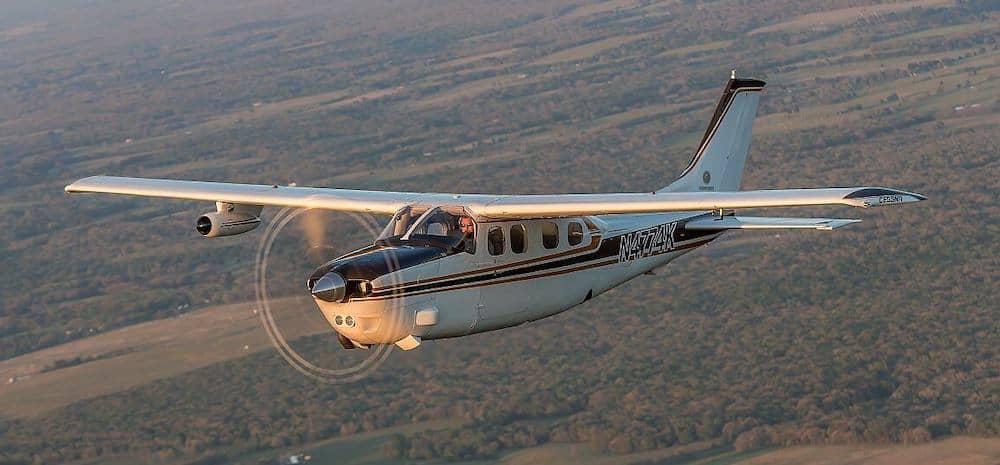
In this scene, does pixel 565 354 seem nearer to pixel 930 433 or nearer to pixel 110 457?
pixel 930 433

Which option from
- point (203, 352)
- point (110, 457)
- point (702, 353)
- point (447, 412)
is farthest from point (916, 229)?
point (110, 457)

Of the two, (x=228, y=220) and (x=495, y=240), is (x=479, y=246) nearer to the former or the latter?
(x=495, y=240)

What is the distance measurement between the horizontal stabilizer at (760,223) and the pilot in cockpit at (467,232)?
831cm

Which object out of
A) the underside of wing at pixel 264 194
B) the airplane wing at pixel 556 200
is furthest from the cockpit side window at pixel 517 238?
the underside of wing at pixel 264 194

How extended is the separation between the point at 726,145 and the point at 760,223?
20.1 ft

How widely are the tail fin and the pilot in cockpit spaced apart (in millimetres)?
11998

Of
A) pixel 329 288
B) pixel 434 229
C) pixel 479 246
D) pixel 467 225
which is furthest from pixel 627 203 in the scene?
pixel 329 288

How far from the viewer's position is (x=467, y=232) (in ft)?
103

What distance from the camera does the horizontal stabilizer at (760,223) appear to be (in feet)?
115

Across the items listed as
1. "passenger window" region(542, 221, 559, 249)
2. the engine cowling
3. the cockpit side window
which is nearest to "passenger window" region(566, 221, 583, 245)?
"passenger window" region(542, 221, 559, 249)

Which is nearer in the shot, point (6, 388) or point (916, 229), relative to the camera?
point (6, 388)

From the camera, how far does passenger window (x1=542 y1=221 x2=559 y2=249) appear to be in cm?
3328

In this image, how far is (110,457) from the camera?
115 meters

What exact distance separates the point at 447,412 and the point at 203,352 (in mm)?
24525
